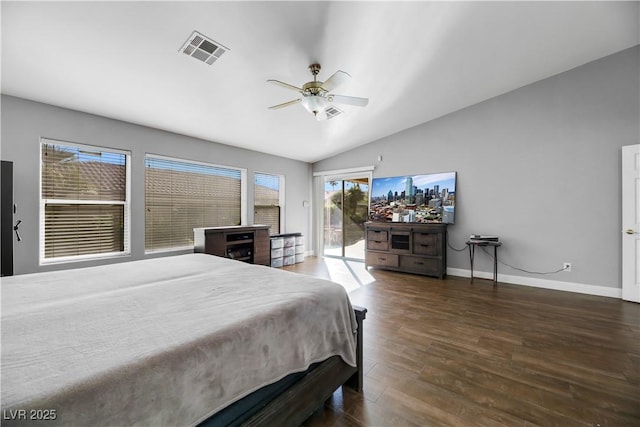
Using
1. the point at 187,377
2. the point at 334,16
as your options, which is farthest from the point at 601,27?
the point at 187,377

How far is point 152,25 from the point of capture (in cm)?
217

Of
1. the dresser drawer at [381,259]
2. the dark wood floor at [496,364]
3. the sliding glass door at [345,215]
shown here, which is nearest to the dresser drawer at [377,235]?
the dresser drawer at [381,259]

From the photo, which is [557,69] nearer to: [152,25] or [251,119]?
[251,119]

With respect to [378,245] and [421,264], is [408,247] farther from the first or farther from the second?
[378,245]

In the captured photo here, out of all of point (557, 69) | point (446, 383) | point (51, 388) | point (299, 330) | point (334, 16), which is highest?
point (557, 69)

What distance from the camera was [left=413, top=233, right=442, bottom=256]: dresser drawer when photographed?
4.54 meters

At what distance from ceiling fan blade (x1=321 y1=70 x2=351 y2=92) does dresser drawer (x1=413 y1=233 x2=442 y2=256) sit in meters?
3.18

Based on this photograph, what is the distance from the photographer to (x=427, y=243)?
4.64 meters

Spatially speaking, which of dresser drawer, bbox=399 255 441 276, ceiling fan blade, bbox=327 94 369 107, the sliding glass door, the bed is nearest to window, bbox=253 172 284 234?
the sliding glass door

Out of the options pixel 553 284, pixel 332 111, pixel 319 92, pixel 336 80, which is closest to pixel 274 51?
pixel 319 92

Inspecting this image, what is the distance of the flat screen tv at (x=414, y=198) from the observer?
4820mm

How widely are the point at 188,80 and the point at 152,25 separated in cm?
77

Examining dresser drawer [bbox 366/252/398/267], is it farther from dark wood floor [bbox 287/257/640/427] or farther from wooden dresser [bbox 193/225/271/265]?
wooden dresser [bbox 193/225/271/265]

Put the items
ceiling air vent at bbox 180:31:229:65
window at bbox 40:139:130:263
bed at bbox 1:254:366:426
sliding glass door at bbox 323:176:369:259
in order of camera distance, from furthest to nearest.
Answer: sliding glass door at bbox 323:176:369:259, window at bbox 40:139:130:263, ceiling air vent at bbox 180:31:229:65, bed at bbox 1:254:366:426
